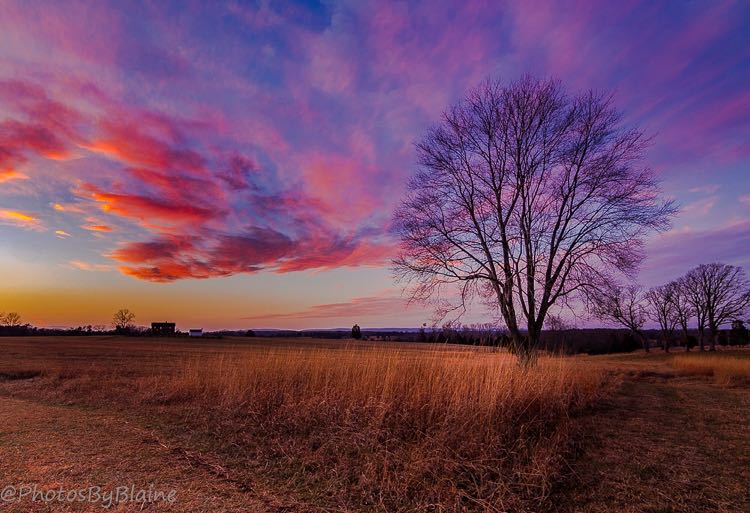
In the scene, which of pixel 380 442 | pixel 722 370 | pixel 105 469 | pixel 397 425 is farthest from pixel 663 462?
pixel 722 370

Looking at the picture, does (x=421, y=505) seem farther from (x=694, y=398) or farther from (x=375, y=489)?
(x=694, y=398)

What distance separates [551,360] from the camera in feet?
45.2

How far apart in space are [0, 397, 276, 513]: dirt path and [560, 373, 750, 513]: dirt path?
4.02 m

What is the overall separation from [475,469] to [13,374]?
813 inches

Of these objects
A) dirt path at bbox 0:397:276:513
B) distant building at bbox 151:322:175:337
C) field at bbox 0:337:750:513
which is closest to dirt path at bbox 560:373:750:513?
field at bbox 0:337:750:513

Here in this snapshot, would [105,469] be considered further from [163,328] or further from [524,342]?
[163,328]

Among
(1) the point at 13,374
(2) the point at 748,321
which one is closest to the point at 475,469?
(1) the point at 13,374

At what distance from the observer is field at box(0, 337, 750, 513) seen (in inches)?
197

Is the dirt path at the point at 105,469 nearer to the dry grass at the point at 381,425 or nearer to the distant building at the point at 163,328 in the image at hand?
the dry grass at the point at 381,425

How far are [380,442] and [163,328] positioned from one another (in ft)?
321

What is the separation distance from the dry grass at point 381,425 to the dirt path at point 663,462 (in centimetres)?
49

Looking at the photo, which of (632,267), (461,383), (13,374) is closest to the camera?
(461,383)

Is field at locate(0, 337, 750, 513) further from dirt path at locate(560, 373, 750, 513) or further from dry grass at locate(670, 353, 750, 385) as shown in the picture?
dry grass at locate(670, 353, 750, 385)

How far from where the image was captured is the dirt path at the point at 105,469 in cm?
464
